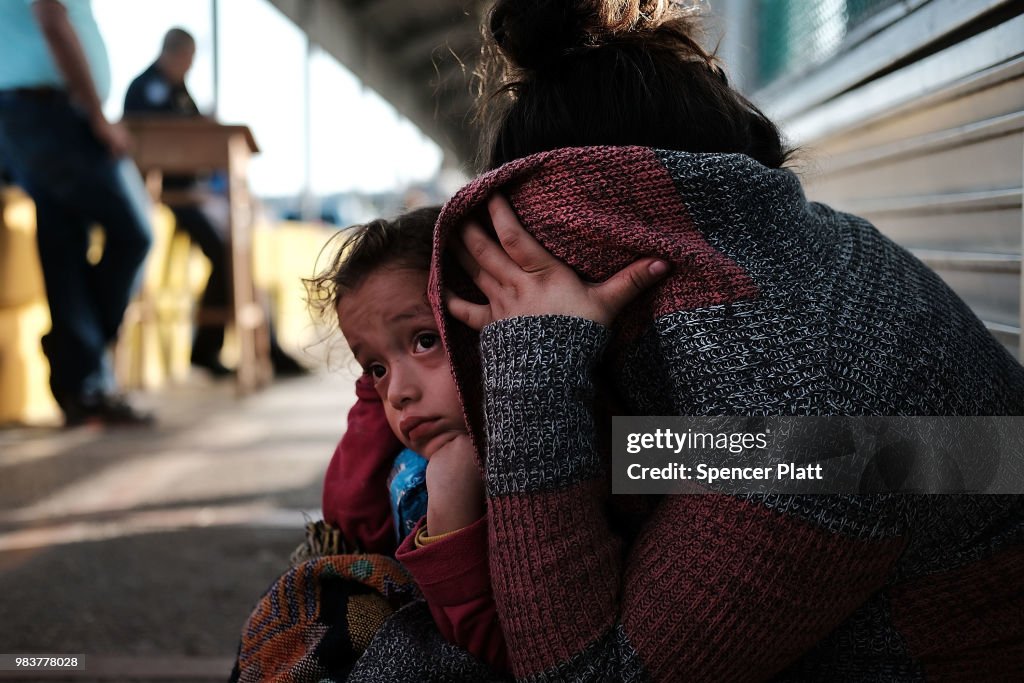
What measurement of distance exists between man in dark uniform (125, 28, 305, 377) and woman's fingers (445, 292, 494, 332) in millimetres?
3518

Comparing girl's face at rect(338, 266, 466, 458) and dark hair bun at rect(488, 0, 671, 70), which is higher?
dark hair bun at rect(488, 0, 671, 70)

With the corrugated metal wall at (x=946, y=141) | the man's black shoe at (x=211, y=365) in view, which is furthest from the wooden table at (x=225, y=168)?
the corrugated metal wall at (x=946, y=141)

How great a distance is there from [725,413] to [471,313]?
24 cm

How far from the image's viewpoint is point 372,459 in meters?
1.04

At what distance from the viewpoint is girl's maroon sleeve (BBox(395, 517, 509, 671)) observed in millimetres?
755

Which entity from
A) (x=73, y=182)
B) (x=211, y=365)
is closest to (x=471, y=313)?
(x=73, y=182)

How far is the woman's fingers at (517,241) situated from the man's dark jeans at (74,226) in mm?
2472

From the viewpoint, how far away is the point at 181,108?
4.05m

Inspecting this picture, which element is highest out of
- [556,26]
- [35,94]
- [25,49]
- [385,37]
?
[385,37]

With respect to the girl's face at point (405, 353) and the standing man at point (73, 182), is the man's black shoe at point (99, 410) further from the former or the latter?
the girl's face at point (405, 353)

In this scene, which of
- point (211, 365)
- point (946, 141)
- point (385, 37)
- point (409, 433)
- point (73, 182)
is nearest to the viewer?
point (409, 433)

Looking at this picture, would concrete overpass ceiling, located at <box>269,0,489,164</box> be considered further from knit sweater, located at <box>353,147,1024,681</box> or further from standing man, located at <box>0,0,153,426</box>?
knit sweater, located at <box>353,147,1024,681</box>

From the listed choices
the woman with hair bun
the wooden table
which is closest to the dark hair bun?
the woman with hair bun

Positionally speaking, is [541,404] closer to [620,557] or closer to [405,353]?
[620,557]
